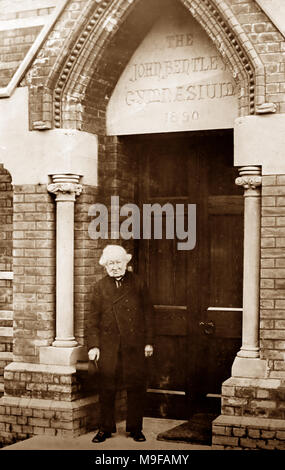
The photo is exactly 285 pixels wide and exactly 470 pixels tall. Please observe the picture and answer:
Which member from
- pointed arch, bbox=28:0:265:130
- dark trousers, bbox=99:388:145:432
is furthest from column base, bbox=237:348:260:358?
pointed arch, bbox=28:0:265:130

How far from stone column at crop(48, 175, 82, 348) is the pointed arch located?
63 cm

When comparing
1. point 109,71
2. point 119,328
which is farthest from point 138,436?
point 109,71

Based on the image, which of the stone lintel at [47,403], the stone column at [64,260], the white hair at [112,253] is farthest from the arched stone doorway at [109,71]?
the stone lintel at [47,403]

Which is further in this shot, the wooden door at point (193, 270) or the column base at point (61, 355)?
the wooden door at point (193, 270)

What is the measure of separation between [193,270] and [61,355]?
152 cm

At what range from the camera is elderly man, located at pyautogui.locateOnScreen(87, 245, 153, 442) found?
6984mm

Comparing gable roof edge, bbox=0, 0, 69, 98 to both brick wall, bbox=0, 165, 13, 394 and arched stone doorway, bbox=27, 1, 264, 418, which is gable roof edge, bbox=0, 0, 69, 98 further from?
brick wall, bbox=0, 165, 13, 394

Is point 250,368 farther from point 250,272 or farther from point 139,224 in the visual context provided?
point 139,224

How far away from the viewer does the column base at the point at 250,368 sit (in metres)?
6.58

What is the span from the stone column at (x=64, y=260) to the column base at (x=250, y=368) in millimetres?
1624

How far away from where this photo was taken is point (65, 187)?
7297 millimetres

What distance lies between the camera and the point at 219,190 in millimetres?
7582

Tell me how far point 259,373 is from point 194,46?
120 inches

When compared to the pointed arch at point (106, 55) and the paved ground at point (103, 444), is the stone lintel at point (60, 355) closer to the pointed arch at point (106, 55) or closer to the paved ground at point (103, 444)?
the paved ground at point (103, 444)
